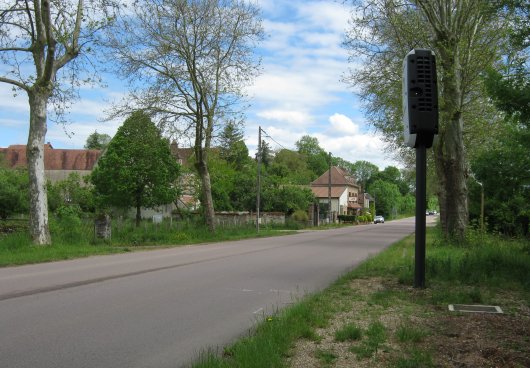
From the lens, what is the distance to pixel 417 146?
9203 mm

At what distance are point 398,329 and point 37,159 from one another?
1665 centimetres

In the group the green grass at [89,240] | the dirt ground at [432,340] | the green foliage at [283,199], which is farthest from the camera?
the green foliage at [283,199]

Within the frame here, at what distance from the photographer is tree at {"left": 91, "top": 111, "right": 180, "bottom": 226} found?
33969mm

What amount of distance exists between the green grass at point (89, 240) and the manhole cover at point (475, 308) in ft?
39.1

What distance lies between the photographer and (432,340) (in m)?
5.75

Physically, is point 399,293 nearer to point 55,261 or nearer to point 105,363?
point 105,363

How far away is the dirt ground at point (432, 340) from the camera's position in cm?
499

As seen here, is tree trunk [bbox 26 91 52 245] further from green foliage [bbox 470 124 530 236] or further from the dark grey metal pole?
green foliage [bbox 470 124 530 236]

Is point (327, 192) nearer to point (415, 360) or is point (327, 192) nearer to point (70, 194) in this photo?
point (70, 194)

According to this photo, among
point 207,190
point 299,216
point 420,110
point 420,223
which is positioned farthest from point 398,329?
point 299,216

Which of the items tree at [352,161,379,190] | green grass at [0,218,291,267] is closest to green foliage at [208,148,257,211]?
green grass at [0,218,291,267]

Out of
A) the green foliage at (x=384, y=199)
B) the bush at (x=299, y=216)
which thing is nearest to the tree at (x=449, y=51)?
the bush at (x=299, y=216)

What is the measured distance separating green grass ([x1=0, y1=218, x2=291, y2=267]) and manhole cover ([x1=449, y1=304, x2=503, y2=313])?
11919 mm

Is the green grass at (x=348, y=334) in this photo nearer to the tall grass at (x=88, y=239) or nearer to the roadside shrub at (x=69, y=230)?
the tall grass at (x=88, y=239)
